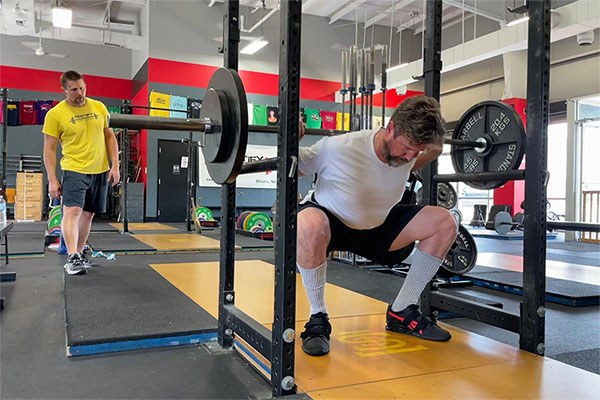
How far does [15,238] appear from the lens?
554 cm

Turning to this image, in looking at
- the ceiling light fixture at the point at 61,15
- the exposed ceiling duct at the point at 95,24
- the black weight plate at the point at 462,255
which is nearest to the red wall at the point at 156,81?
the exposed ceiling duct at the point at 95,24

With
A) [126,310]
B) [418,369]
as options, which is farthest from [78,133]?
[418,369]

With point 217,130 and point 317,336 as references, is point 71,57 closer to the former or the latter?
point 217,130

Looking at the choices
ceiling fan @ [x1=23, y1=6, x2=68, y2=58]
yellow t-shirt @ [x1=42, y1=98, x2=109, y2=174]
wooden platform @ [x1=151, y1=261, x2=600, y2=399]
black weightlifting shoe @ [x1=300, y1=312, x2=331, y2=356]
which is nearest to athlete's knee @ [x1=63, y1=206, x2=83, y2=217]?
yellow t-shirt @ [x1=42, y1=98, x2=109, y2=174]

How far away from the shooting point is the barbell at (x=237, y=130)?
153cm

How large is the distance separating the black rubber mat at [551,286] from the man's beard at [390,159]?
1.82 meters

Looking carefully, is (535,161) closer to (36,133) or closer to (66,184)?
(66,184)

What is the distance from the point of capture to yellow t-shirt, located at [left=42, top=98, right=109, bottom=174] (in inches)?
121

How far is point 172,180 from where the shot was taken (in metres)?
9.95

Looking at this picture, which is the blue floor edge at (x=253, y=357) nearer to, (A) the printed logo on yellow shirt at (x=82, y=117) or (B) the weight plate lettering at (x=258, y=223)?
(A) the printed logo on yellow shirt at (x=82, y=117)

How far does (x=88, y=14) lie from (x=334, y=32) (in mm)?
5509

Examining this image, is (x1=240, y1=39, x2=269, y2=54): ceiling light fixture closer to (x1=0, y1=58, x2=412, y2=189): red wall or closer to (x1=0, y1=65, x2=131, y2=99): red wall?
(x1=0, y1=58, x2=412, y2=189): red wall

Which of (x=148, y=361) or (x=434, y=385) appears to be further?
(x=148, y=361)

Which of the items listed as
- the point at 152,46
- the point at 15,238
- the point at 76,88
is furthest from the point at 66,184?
the point at 152,46
